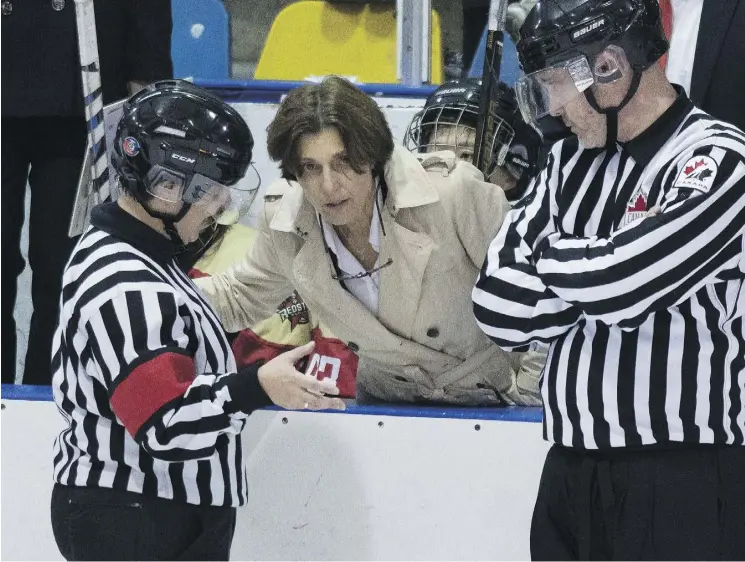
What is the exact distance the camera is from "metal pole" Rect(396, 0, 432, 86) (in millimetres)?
3213

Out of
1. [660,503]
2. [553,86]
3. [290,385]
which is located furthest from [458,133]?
[660,503]

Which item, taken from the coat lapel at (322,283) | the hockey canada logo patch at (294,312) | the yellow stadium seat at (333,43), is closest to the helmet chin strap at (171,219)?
the coat lapel at (322,283)

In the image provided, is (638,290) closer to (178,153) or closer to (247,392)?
(247,392)

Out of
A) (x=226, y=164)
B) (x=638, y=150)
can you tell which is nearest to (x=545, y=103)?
(x=638, y=150)

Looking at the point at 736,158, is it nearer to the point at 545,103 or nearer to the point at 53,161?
the point at 545,103

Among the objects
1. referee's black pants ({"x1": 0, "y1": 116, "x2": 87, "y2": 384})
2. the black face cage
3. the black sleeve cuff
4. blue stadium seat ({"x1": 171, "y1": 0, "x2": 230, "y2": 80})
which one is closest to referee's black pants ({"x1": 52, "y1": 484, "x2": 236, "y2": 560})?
the black sleeve cuff

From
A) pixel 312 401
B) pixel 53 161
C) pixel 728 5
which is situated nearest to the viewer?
pixel 312 401

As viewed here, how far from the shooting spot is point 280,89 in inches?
130

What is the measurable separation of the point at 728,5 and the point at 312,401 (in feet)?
4.85

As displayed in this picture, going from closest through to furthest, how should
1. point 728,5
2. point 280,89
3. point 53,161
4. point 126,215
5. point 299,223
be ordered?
point 126,215
point 299,223
point 728,5
point 53,161
point 280,89

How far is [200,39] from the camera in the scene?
4238mm

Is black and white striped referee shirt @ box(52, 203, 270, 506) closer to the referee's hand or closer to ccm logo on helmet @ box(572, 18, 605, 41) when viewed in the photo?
the referee's hand

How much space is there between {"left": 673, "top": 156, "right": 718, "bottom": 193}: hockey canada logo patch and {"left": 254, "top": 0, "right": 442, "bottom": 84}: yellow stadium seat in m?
2.50

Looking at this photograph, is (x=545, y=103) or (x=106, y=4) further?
(x=106, y=4)
